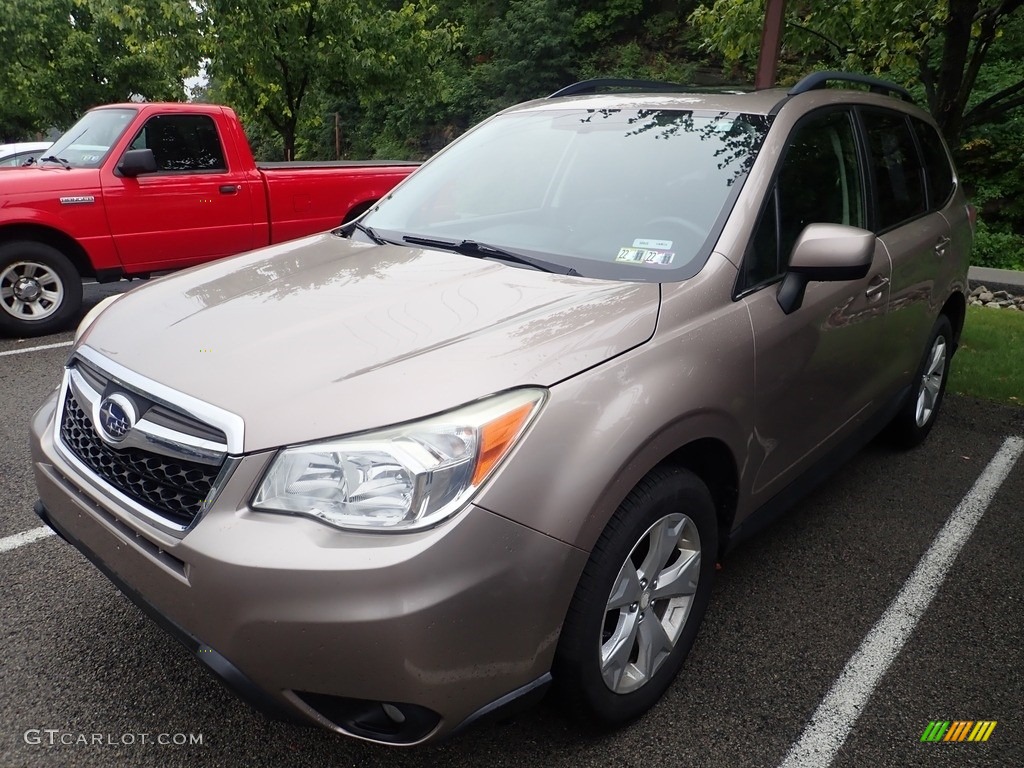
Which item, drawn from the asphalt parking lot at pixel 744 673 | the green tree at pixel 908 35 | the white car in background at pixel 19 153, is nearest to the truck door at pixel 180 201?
the asphalt parking lot at pixel 744 673

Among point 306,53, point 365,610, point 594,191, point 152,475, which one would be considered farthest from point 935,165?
point 306,53

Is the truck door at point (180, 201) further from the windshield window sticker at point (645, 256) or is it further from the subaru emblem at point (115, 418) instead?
the windshield window sticker at point (645, 256)

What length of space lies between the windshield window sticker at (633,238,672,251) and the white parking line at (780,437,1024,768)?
1502mm

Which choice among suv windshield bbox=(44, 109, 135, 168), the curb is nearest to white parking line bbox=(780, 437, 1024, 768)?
the curb

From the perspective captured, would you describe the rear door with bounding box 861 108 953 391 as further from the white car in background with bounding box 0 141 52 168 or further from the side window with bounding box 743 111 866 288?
the white car in background with bounding box 0 141 52 168

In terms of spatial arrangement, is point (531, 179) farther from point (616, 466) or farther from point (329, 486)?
point (329, 486)

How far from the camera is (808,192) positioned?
9.64ft

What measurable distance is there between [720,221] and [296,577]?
1.71 metres

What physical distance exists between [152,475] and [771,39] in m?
5.69

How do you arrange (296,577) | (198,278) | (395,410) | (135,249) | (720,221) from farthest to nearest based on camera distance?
(135,249)
(198,278)
(720,221)
(395,410)
(296,577)

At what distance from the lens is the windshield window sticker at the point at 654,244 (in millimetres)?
2592

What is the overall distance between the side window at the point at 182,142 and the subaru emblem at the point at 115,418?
5.57 meters

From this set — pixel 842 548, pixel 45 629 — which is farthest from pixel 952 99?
pixel 45 629

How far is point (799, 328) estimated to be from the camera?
8.84 feet
